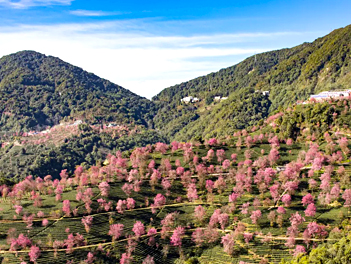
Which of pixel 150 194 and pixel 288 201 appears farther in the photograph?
pixel 150 194

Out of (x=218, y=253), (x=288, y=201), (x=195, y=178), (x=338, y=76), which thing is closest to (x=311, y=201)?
(x=288, y=201)

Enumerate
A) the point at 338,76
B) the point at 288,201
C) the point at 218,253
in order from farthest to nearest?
the point at 338,76 < the point at 288,201 < the point at 218,253

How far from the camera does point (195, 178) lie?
92.8 m

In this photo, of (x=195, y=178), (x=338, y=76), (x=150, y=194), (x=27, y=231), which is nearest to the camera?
(x=27, y=231)

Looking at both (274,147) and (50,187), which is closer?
(50,187)

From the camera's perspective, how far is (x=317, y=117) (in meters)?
112

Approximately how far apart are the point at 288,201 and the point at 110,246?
43.1m

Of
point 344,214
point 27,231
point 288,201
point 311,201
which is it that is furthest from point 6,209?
point 344,214

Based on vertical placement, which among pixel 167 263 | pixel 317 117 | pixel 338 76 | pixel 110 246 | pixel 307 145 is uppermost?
pixel 338 76

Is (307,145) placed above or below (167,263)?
above

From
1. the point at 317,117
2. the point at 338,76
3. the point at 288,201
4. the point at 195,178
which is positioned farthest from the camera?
the point at 338,76

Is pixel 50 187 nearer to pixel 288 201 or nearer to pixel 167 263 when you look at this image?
pixel 167 263

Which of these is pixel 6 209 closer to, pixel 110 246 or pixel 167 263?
pixel 110 246

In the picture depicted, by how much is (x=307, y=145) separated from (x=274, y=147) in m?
10.9
